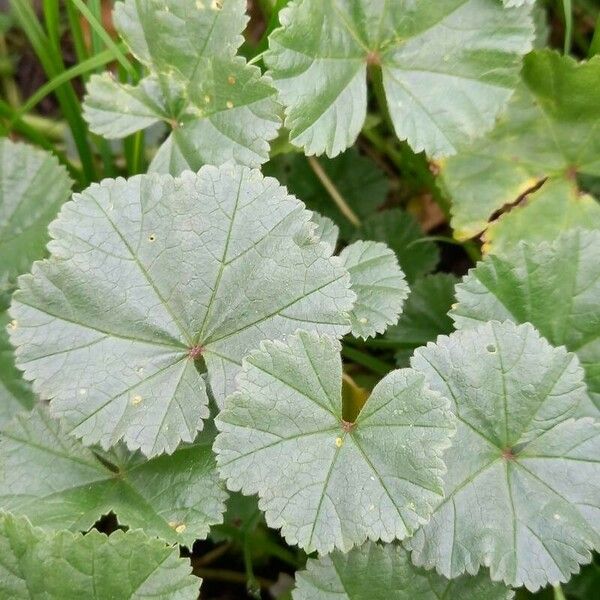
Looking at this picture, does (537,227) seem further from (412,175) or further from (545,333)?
(412,175)

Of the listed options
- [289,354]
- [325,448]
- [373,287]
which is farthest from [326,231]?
[325,448]

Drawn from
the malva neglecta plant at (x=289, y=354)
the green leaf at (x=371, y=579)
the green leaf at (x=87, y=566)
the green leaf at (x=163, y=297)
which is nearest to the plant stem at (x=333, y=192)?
the malva neglecta plant at (x=289, y=354)

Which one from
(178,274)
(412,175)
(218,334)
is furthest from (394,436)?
(412,175)

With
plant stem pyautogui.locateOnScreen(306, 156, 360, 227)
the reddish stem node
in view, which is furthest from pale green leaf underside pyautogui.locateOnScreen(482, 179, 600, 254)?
the reddish stem node

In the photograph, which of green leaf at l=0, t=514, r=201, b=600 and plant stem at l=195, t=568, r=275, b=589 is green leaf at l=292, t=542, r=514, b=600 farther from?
plant stem at l=195, t=568, r=275, b=589

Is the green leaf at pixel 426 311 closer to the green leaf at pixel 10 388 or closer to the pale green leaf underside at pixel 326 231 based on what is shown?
the pale green leaf underside at pixel 326 231
